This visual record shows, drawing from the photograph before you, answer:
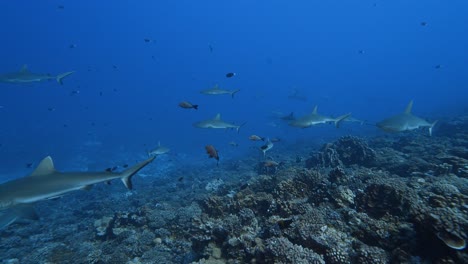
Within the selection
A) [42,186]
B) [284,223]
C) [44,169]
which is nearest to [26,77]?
[44,169]

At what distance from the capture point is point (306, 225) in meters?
4.77

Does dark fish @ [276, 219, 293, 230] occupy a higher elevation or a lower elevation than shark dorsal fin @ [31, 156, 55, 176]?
lower

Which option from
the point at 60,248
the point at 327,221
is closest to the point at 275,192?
the point at 327,221

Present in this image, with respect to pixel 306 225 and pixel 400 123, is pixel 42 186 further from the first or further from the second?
pixel 400 123

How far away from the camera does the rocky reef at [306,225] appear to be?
13.4 feet

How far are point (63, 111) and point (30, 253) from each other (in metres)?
135

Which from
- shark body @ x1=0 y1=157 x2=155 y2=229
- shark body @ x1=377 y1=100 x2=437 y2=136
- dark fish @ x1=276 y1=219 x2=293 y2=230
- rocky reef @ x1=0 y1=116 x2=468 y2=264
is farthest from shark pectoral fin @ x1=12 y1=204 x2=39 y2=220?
shark body @ x1=377 y1=100 x2=437 y2=136

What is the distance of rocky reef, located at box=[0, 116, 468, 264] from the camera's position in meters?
4.09

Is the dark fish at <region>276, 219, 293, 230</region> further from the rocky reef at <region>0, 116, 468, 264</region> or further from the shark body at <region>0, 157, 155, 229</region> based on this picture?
the shark body at <region>0, 157, 155, 229</region>

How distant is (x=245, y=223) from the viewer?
20.5ft

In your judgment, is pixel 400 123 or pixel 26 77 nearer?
pixel 400 123

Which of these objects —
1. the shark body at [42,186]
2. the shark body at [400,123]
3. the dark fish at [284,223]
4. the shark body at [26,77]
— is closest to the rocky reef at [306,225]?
the dark fish at [284,223]

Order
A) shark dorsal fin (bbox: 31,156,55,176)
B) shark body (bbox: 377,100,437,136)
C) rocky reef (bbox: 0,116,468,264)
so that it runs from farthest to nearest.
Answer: shark body (bbox: 377,100,437,136) → shark dorsal fin (bbox: 31,156,55,176) → rocky reef (bbox: 0,116,468,264)

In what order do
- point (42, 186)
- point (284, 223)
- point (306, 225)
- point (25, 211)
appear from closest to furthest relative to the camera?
point (306, 225), point (284, 223), point (42, 186), point (25, 211)
